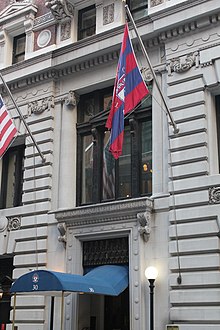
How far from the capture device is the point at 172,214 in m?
18.7

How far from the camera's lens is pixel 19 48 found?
87.9 feet

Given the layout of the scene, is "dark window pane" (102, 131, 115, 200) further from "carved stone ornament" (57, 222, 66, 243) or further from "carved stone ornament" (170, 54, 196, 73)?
"carved stone ornament" (170, 54, 196, 73)

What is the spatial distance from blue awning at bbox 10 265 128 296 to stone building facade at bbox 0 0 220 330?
52 cm

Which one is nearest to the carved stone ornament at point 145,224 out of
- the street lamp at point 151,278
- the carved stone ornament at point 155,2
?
the street lamp at point 151,278

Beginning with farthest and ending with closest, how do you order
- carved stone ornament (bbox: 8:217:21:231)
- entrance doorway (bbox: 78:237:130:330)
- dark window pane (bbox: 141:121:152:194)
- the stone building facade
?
carved stone ornament (bbox: 8:217:21:231)
dark window pane (bbox: 141:121:152:194)
entrance doorway (bbox: 78:237:130:330)
the stone building facade

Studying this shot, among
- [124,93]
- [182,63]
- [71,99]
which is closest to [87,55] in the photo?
[71,99]

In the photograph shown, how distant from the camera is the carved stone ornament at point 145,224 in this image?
1923 cm

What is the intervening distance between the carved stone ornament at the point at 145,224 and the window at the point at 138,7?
330 inches

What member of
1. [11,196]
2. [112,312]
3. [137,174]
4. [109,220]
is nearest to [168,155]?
[137,174]

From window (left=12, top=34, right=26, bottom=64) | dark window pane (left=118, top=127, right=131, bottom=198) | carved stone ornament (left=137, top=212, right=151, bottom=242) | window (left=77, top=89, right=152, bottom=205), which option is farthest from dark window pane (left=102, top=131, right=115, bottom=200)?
window (left=12, top=34, right=26, bottom=64)

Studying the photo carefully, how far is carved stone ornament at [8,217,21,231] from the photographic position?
23.2 m

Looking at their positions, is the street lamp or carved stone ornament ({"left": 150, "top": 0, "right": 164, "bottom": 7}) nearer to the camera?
the street lamp

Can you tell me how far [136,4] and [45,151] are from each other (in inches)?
282

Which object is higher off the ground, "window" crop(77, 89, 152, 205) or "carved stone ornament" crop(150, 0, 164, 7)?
"carved stone ornament" crop(150, 0, 164, 7)
